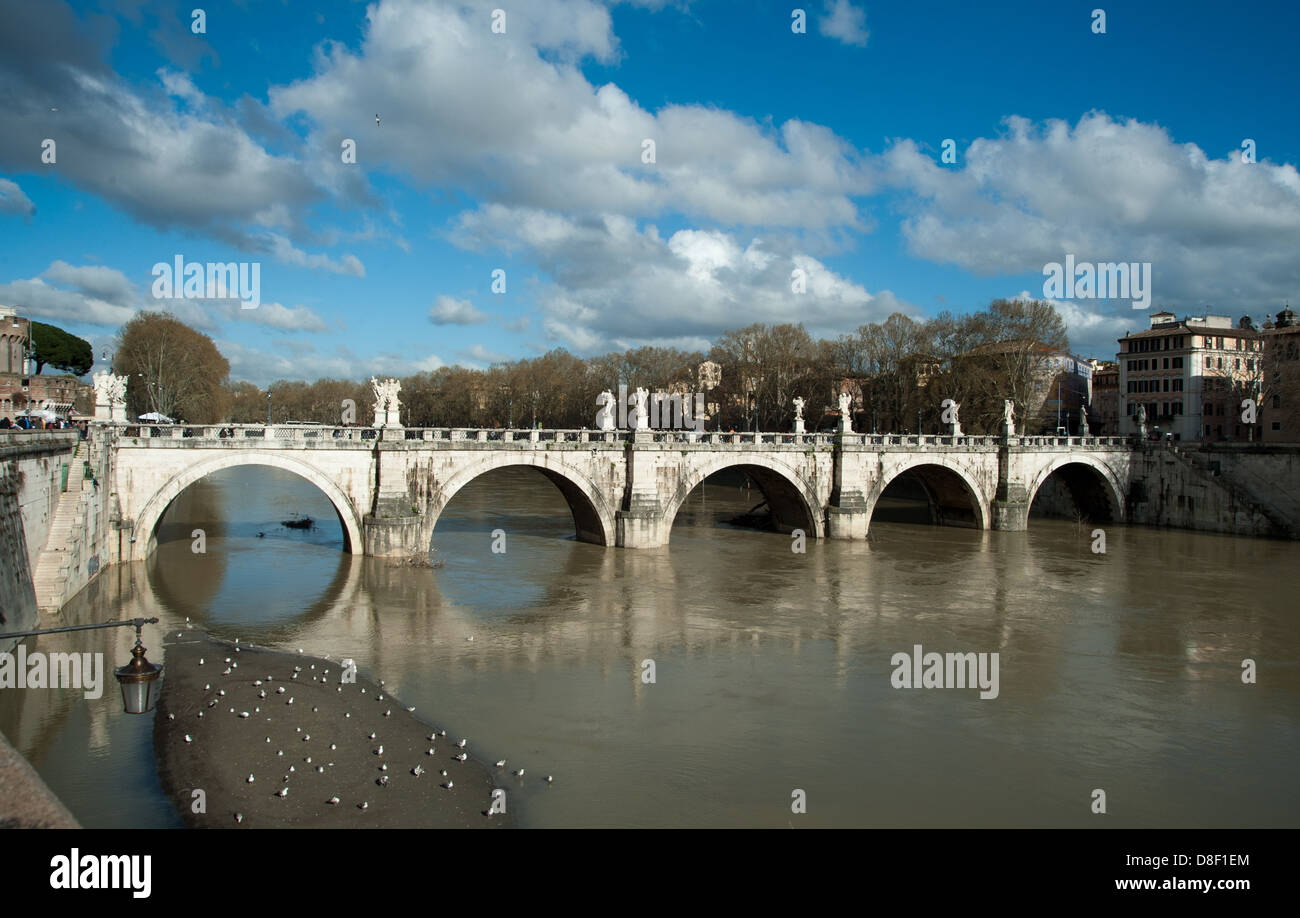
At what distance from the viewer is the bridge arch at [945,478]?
4234 centimetres

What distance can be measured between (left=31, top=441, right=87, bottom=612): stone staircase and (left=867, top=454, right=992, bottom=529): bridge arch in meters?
32.4

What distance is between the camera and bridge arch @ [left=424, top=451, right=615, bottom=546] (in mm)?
31203

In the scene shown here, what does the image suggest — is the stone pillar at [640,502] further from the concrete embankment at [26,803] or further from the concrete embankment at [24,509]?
the concrete embankment at [26,803]

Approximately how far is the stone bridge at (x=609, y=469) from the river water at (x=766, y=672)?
1650 millimetres

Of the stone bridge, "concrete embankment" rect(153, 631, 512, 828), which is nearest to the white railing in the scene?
the stone bridge

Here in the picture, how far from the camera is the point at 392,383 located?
3112cm

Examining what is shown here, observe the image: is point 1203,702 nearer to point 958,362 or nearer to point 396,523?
point 396,523

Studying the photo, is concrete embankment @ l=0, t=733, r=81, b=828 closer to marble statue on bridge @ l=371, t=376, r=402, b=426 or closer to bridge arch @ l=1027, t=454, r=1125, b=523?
marble statue on bridge @ l=371, t=376, r=402, b=426

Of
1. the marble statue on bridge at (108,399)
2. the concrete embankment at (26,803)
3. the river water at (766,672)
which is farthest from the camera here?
the marble statue on bridge at (108,399)

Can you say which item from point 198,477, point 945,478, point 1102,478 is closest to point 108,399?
point 198,477

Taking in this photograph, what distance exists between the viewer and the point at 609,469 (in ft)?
114

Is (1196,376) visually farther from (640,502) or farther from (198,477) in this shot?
(198,477)

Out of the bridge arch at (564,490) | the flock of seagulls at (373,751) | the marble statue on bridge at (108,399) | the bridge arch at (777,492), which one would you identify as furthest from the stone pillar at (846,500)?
the marble statue on bridge at (108,399)

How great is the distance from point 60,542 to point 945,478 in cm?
4011
